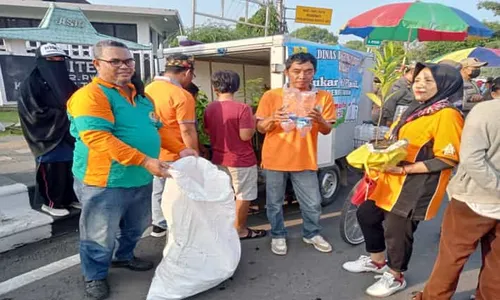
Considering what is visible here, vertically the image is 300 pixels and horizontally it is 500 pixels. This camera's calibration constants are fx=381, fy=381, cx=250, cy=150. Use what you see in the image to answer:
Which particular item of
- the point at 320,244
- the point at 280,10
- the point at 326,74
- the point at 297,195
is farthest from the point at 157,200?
the point at 280,10

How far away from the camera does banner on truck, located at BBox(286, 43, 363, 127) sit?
4.11 meters

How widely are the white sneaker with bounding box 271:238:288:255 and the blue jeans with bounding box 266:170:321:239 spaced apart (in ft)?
0.14

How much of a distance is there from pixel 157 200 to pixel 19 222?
1262mm

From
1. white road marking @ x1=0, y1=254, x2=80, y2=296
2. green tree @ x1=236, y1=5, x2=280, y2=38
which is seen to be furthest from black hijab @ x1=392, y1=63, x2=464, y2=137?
green tree @ x1=236, y1=5, x2=280, y2=38

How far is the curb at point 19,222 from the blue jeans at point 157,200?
1.01m

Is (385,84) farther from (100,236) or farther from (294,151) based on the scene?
(100,236)

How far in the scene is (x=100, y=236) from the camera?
104 inches

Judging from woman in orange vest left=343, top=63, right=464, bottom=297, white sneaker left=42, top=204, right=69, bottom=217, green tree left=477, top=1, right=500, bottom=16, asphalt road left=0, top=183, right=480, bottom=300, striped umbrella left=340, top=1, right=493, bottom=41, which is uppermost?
green tree left=477, top=1, right=500, bottom=16

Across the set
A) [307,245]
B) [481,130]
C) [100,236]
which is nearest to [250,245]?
[307,245]

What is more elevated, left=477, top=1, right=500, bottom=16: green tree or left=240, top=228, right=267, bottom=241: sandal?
left=477, top=1, right=500, bottom=16: green tree

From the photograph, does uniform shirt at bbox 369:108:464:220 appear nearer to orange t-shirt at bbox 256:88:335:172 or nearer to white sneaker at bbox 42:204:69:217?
orange t-shirt at bbox 256:88:335:172

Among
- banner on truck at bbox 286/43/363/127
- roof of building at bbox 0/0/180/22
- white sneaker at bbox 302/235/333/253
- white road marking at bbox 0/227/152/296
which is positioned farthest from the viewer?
roof of building at bbox 0/0/180/22

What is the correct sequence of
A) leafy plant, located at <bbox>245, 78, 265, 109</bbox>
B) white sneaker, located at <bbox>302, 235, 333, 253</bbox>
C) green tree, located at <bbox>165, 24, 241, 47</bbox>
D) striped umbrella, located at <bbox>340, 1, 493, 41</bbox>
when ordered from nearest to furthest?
1. white sneaker, located at <bbox>302, 235, 333, 253</bbox>
2. leafy plant, located at <bbox>245, 78, 265, 109</bbox>
3. striped umbrella, located at <bbox>340, 1, 493, 41</bbox>
4. green tree, located at <bbox>165, 24, 241, 47</bbox>

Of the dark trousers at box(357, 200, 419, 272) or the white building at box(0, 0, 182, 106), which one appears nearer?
the dark trousers at box(357, 200, 419, 272)
